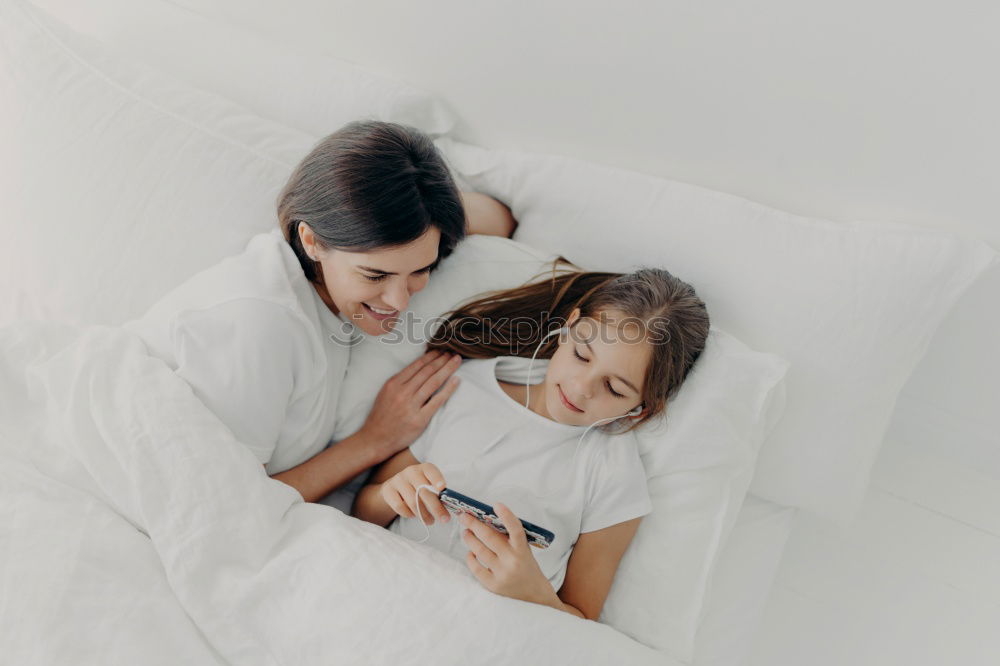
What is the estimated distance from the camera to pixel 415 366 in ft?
4.05

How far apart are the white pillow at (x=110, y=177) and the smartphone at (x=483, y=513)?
0.60m

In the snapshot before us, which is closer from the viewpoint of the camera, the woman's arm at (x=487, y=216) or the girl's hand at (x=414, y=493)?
the girl's hand at (x=414, y=493)

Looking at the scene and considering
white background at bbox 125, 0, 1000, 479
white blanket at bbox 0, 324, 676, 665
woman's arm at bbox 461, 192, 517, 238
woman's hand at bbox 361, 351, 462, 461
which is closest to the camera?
white blanket at bbox 0, 324, 676, 665

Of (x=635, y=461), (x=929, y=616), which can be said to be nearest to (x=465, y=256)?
(x=635, y=461)

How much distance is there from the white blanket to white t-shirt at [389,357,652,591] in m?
0.16

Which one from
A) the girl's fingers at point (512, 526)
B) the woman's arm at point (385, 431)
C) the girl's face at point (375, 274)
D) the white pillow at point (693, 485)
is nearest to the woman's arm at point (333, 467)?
the woman's arm at point (385, 431)

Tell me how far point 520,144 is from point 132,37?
84 cm

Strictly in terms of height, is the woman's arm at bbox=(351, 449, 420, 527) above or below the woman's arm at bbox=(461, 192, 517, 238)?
below

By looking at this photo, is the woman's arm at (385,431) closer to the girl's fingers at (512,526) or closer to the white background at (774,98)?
the girl's fingers at (512,526)

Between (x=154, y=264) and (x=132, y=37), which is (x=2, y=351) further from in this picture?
(x=132, y=37)

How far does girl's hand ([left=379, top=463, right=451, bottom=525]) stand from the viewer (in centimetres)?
99

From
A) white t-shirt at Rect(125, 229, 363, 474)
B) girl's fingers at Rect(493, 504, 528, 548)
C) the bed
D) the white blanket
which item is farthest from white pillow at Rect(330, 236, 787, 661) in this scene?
white t-shirt at Rect(125, 229, 363, 474)

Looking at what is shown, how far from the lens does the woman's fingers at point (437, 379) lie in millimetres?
1203

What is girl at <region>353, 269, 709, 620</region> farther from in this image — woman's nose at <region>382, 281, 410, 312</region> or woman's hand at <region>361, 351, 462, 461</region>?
woman's nose at <region>382, 281, 410, 312</region>
